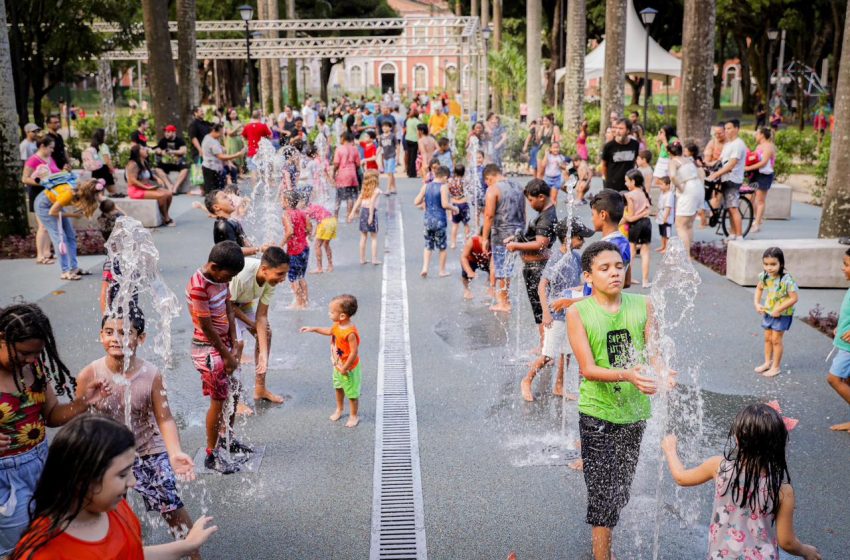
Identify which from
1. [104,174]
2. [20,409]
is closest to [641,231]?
[20,409]

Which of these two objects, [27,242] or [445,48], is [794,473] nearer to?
[27,242]

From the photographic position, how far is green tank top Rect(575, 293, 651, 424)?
13.8 feet

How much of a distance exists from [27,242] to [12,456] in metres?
10.4

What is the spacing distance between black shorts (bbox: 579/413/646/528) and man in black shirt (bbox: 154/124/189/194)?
1582 centimetres

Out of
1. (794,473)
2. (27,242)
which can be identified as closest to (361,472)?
(794,473)

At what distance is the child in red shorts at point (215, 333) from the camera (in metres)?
5.16

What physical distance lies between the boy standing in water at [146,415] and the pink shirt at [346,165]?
10023 mm

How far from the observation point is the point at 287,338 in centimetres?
883

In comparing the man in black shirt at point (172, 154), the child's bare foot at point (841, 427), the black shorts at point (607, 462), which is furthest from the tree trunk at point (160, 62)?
the black shorts at point (607, 462)

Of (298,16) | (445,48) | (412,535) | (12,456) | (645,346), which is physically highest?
(298,16)

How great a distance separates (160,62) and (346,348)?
16105 mm

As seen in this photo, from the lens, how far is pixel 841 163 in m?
11.1

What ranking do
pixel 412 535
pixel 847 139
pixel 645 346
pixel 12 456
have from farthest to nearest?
pixel 847 139
pixel 412 535
pixel 645 346
pixel 12 456

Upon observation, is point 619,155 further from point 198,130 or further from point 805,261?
point 198,130
